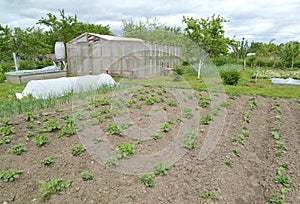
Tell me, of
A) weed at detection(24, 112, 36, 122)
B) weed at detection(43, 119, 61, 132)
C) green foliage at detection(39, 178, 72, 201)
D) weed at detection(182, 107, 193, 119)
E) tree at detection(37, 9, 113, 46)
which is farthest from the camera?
tree at detection(37, 9, 113, 46)

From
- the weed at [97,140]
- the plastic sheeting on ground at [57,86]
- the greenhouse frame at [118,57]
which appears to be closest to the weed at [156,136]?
the weed at [97,140]

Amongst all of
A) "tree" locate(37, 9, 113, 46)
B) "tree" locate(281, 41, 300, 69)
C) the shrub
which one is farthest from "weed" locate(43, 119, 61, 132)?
"tree" locate(281, 41, 300, 69)

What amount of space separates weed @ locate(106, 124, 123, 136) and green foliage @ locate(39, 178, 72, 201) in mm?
1133

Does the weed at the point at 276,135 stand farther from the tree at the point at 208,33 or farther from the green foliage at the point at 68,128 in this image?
the tree at the point at 208,33

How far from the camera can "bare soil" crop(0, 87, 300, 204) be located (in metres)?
2.04

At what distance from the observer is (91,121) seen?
11.6 feet

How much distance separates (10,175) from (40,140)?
0.70 meters

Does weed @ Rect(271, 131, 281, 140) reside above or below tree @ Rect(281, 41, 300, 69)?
below

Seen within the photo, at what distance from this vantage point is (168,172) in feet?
7.80

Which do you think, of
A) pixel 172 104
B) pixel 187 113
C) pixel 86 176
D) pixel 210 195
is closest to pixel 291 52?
pixel 172 104

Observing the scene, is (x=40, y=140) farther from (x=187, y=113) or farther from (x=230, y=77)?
(x=230, y=77)

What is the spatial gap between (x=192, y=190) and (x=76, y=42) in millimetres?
11522

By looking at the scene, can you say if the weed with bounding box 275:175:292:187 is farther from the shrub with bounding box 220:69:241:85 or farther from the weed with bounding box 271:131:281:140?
the shrub with bounding box 220:69:241:85

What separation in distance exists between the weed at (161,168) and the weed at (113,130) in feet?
3.10
